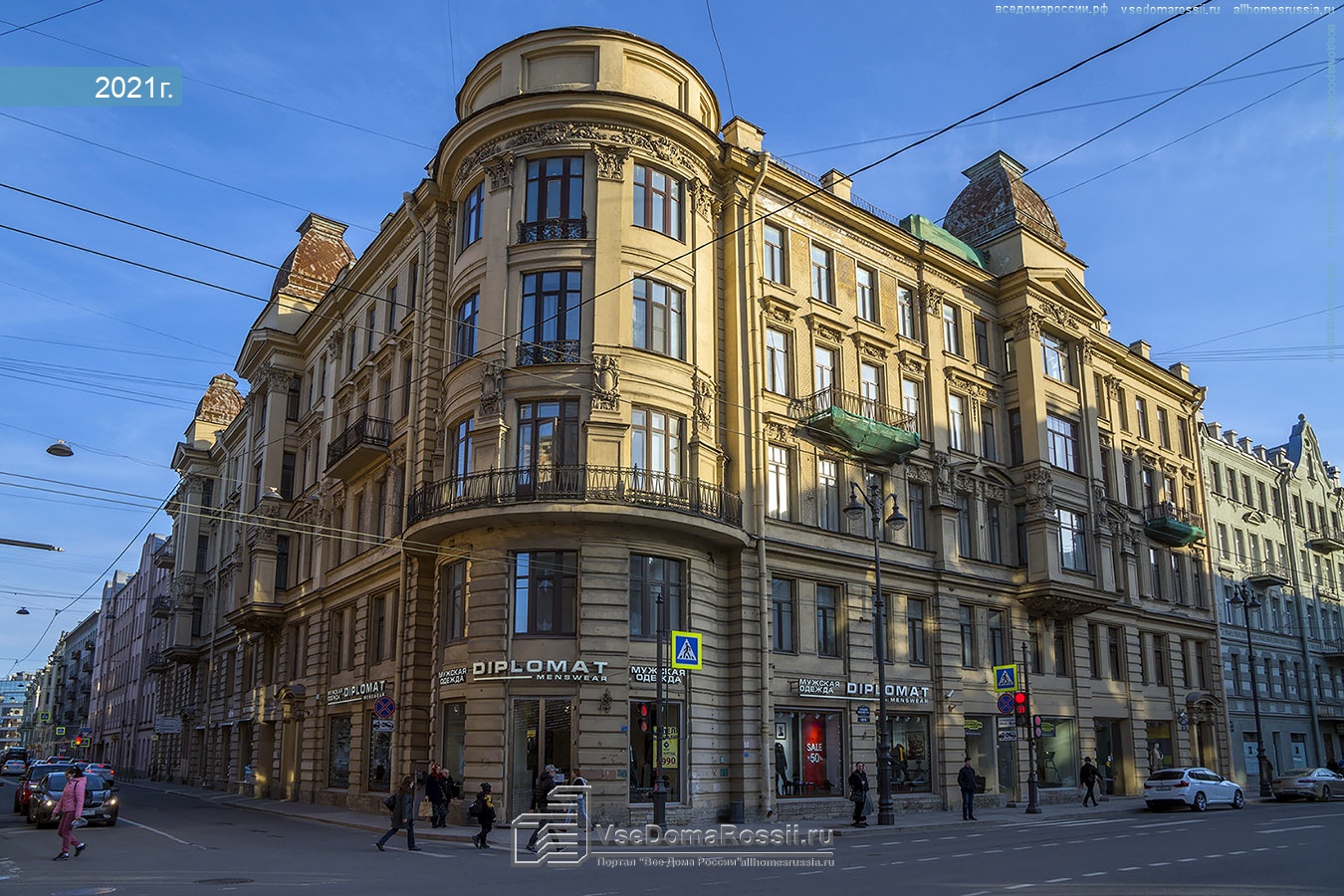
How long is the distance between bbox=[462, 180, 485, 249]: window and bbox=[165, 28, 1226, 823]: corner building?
1.26 feet

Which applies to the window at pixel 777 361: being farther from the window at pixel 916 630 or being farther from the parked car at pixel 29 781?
the parked car at pixel 29 781

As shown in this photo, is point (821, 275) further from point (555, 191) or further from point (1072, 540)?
point (1072, 540)

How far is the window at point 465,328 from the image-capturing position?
29767 mm

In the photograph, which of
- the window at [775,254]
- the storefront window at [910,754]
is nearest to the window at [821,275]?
the window at [775,254]

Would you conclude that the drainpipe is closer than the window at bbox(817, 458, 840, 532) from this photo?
Yes

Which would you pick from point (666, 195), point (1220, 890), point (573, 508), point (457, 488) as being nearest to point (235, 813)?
point (457, 488)

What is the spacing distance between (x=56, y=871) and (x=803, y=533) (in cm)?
2076

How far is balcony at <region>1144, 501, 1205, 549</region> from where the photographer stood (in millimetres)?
45750

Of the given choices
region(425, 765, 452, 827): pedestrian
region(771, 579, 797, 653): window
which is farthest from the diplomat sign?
region(425, 765, 452, 827): pedestrian

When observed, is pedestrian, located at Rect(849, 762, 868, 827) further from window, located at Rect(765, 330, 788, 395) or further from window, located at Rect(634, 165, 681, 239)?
window, located at Rect(634, 165, 681, 239)

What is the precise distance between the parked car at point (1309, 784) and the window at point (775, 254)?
2687cm

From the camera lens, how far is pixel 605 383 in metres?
27.4

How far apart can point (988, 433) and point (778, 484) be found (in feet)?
40.7

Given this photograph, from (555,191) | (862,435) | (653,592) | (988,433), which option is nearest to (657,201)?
(555,191)
